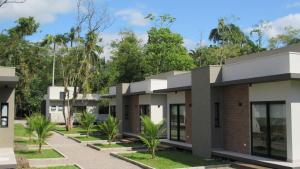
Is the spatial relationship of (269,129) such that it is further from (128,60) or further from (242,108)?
(128,60)

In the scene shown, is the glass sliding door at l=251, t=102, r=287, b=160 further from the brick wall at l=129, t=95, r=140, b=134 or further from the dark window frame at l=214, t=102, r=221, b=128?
the brick wall at l=129, t=95, r=140, b=134

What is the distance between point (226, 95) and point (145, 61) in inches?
1144

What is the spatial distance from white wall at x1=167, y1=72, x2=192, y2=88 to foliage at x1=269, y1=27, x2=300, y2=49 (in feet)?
95.5

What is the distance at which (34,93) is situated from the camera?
58.6m

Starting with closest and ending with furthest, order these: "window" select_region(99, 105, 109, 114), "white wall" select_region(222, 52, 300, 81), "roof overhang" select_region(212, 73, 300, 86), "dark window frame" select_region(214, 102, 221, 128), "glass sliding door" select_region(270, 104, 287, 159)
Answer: "roof overhang" select_region(212, 73, 300, 86) → "white wall" select_region(222, 52, 300, 81) → "glass sliding door" select_region(270, 104, 287, 159) → "dark window frame" select_region(214, 102, 221, 128) → "window" select_region(99, 105, 109, 114)

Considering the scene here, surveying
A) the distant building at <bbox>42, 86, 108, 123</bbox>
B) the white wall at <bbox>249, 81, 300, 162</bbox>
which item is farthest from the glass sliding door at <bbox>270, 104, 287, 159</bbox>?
the distant building at <bbox>42, 86, 108, 123</bbox>

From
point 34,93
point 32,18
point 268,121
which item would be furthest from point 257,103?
point 34,93

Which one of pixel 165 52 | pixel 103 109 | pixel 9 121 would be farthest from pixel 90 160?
pixel 103 109

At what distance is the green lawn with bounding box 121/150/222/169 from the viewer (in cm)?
Answer: 1445

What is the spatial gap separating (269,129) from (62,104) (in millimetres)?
35512

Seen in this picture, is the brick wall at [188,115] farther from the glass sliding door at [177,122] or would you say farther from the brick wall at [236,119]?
the brick wall at [236,119]

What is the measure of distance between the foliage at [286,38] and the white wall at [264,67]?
32.7 meters

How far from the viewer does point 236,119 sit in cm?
1600

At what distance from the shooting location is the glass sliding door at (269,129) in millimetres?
13367
